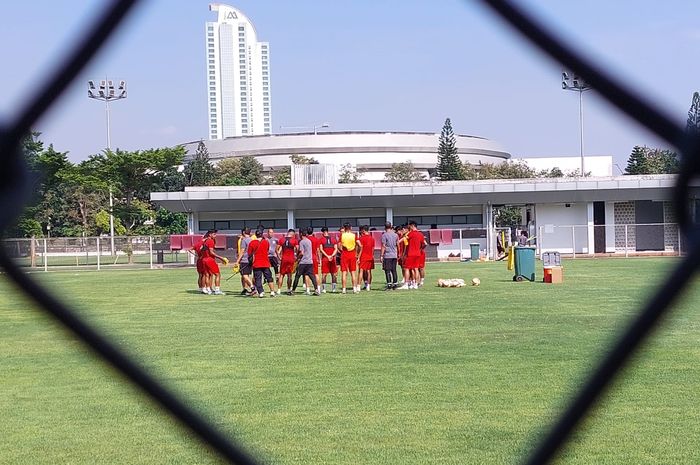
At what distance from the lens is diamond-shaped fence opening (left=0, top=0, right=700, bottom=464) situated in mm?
1016

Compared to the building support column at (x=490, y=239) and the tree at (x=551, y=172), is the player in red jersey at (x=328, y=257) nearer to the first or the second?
the building support column at (x=490, y=239)

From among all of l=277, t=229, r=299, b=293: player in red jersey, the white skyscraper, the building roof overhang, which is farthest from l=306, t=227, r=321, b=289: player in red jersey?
the building roof overhang

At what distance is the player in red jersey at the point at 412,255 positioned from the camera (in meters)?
19.0

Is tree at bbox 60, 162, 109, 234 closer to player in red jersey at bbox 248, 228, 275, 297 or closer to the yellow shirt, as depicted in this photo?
the yellow shirt

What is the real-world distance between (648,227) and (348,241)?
2159 centimetres

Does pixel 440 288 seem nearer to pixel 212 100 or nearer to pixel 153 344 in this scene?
pixel 153 344

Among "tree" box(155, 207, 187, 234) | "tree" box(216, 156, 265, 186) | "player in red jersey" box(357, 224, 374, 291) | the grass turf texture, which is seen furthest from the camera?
"tree" box(216, 156, 265, 186)

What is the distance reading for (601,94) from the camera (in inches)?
40.1

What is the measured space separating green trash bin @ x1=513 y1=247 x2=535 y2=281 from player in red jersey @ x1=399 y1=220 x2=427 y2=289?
120 inches

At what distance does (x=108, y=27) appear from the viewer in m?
1.08

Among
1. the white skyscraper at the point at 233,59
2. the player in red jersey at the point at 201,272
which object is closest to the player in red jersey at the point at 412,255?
the player in red jersey at the point at 201,272

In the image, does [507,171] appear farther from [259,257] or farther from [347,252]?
[259,257]

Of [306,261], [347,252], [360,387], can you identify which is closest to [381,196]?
[347,252]

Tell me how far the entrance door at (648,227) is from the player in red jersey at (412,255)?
18.6 m
